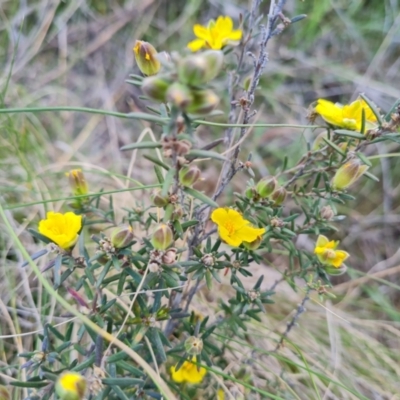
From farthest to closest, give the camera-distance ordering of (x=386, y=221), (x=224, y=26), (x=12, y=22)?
(x=12, y=22), (x=386, y=221), (x=224, y=26)

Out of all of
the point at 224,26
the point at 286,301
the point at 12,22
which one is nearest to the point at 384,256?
the point at 286,301

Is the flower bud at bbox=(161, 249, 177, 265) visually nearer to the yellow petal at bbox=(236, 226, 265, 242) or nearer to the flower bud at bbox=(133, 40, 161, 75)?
the yellow petal at bbox=(236, 226, 265, 242)

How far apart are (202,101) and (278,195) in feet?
1.45

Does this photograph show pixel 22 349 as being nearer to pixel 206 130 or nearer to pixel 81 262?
pixel 81 262

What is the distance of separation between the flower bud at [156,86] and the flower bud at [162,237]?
281mm

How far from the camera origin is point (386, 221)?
208 centimetres

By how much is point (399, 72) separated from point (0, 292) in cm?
214

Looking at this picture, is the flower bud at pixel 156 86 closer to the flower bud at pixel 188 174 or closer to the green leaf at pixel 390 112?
the flower bud at pixel 188 174

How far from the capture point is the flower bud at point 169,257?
36.8 inches

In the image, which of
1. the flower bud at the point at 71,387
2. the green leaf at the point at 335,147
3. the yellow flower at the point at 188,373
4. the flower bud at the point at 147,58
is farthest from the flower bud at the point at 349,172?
the flower bud at the point at 71,387

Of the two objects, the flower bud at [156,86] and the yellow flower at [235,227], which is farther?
the yellow flower at [235,227]

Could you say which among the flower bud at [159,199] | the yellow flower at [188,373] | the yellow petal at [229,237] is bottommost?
the yellow flower at [188,373]

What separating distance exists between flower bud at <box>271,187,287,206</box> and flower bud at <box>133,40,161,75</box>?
1.33 feet

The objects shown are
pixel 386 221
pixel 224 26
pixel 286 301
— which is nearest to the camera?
pixel 224 26
